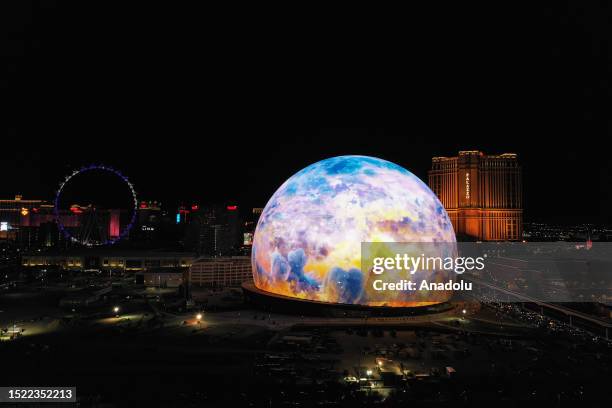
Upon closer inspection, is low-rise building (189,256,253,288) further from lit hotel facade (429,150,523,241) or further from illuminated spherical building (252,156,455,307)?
lit hotel facade (429,150,523,241)

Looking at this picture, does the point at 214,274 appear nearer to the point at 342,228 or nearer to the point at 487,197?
the point at 342,228

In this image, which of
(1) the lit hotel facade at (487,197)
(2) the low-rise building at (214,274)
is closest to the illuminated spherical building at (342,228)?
(2) the low-rise building at (214,274)

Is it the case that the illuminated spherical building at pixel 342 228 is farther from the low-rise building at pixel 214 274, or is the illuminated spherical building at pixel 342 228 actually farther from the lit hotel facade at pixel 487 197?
the lit hotel facade at pixel 487 197

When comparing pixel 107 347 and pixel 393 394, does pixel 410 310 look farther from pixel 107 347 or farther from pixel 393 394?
pixel 107 347

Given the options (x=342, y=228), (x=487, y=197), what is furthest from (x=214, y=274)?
(x=487, y=197)

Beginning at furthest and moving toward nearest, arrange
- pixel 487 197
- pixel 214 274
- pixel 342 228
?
1. pixel 487 197
2. pixel 214 274
3. pixel 342 228

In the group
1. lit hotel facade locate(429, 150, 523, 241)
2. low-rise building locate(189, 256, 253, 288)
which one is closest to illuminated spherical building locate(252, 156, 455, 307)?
low-rise building locate(189, 256, 253, 288)
